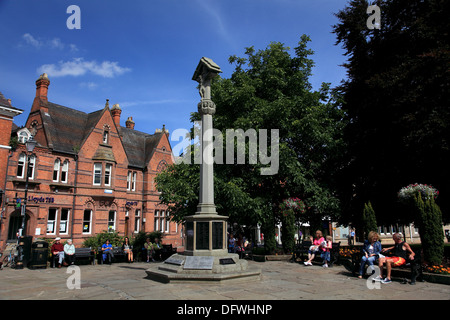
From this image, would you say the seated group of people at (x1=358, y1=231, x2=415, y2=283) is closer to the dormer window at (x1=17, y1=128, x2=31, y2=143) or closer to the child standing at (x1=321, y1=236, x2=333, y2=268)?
the child standing at (x1=321, y1=236, x2=333, y2=268)

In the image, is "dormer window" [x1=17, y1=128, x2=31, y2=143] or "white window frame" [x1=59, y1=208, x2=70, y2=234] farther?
"white window frame" [x1=59, y1=208, x2=70, y2=234]

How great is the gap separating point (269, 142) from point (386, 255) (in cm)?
938

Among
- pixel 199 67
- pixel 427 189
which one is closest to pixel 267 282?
pixel 427 189

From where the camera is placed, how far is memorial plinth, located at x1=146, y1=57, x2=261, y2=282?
9.31m

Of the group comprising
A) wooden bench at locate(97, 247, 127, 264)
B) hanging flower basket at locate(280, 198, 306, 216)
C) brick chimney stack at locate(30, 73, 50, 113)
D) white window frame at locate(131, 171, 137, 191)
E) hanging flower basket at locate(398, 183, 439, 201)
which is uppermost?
→ brick chimney stack at locate(30, 73, 50, 113)

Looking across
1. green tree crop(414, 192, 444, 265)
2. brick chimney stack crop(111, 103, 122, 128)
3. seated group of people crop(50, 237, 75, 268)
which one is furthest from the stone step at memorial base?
brick chimney stack crop(111, 103, 122, 128)

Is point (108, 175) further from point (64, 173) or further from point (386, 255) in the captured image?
point (386, 255)

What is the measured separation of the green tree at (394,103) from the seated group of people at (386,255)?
20.7 ft

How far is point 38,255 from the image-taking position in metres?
15.2

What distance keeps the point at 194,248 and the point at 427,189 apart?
29.6ft

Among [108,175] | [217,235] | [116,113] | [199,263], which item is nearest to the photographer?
[199,263]

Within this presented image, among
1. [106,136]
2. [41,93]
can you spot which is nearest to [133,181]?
[106,136]

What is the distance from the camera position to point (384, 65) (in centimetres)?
1852
